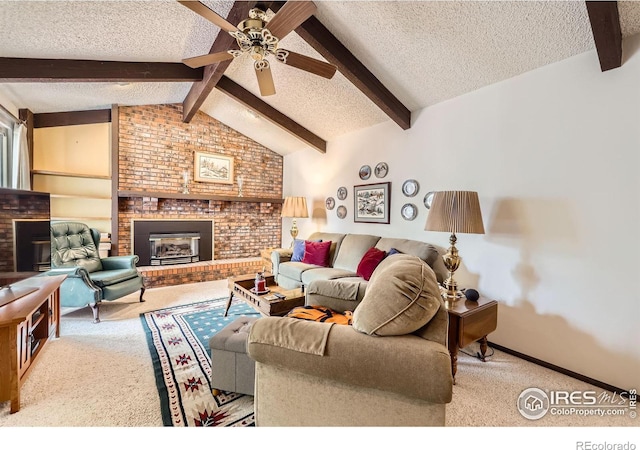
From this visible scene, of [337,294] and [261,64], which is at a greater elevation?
[261,64]

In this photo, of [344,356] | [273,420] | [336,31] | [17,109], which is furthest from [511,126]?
[17,109]

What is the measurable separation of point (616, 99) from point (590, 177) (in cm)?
55

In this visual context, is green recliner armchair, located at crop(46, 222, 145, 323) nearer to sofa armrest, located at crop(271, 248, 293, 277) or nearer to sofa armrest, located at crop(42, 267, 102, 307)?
sofa armrest, located at crop(42, 267, 102, 307)

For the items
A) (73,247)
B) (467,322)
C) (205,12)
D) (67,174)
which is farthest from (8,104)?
(467,322)

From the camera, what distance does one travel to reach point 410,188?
3.35 m

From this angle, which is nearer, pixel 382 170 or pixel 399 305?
pixel 399 305

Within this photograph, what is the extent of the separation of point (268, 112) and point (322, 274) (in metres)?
2.66

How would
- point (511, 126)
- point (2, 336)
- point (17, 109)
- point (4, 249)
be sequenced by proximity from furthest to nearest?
point (17, 109)
point (511, 126)
point (4, 249)
point (2, 336)

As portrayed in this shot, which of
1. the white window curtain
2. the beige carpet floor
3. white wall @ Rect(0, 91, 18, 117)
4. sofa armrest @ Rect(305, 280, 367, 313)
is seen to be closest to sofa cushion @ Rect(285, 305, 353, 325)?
sofa armrest @ Rect(305, 280, 367, 313)

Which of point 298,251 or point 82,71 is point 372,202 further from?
point 82,71

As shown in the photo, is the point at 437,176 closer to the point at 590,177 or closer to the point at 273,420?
the point at 590,177

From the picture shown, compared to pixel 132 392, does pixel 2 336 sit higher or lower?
higher

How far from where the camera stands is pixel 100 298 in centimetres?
289

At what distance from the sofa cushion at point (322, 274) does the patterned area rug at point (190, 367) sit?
77 centimetres
